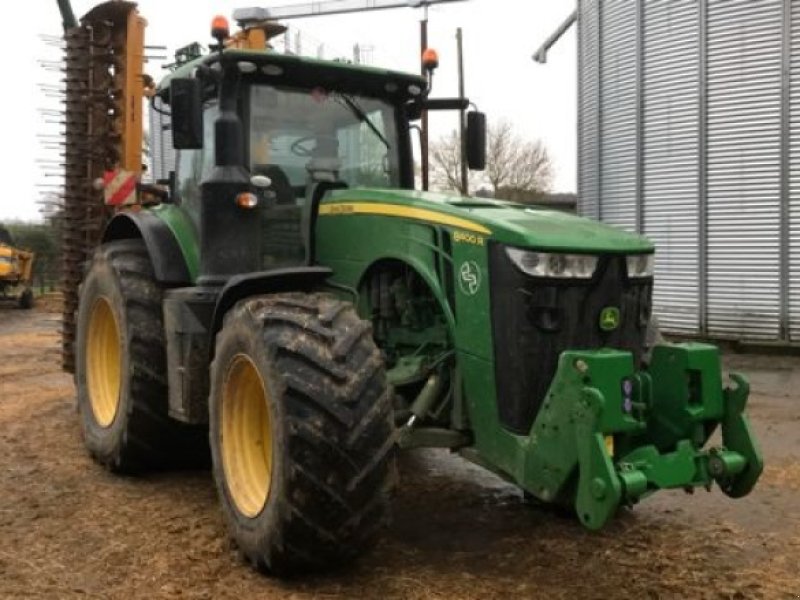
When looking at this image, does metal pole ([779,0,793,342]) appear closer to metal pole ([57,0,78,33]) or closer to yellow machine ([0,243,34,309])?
metal pole ([57,0,78,33])

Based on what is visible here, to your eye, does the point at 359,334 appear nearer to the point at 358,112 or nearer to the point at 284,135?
the point at 284,135

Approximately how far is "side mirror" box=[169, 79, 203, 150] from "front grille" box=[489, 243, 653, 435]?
173 cm

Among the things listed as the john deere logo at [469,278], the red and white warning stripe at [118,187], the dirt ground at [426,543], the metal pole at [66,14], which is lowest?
the dirt ground at [426,543]

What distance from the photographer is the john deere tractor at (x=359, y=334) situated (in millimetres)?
3846

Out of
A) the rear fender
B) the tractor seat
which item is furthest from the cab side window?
the tractor seat

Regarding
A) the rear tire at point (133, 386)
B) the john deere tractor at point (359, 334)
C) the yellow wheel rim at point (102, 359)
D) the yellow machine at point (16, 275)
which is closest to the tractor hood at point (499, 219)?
the john deere tractor at point (359, 334)

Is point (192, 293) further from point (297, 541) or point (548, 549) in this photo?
point (548, 549)

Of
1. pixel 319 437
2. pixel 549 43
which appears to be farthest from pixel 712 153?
pixel 319 437

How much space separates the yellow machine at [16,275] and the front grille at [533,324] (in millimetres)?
19352

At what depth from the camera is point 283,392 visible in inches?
155

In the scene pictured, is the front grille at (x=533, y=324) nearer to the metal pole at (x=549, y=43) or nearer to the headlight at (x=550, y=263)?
the headlight at (x=550, y=263)

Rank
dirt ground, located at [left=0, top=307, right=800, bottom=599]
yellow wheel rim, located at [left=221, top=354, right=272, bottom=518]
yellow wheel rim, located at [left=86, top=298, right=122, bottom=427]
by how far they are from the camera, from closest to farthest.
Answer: dirt ground, located at [left=0, top=307, right=800, bottom=599] → yellow wheel rim, located at [left=221, top=354, right=272, bottom=518] → yellow wheel rim, located at [left=86, top=298, right=122, bottom=427]

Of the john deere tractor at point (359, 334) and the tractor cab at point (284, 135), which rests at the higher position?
the tractor cab at point (284, 135)

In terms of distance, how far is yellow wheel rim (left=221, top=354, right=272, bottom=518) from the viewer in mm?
4477
